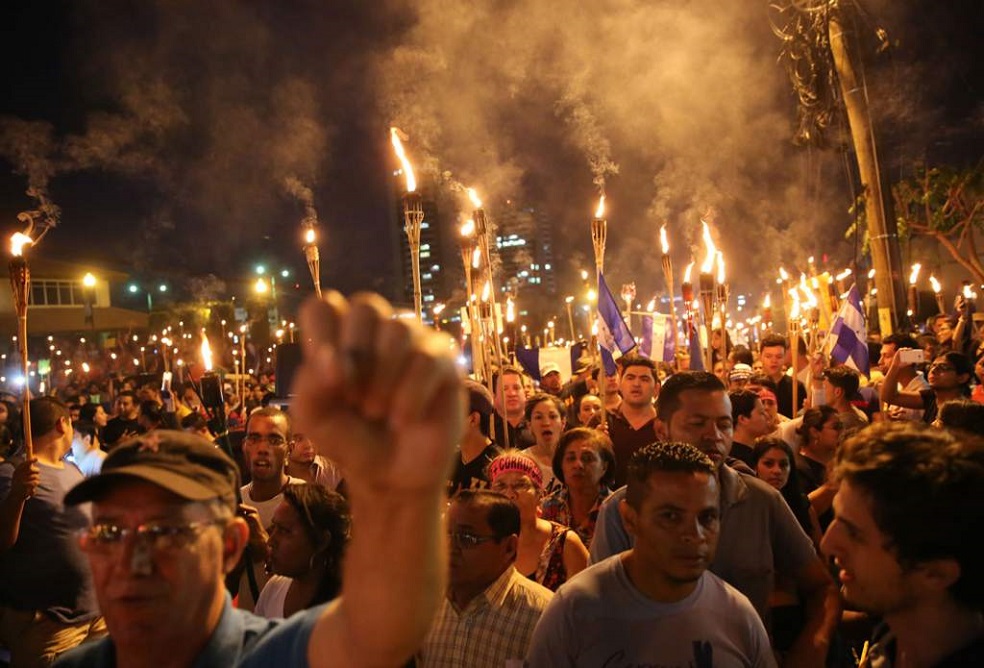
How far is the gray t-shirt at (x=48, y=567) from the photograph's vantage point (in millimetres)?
5371

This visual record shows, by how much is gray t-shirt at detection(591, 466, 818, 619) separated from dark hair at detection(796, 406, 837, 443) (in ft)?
9.39

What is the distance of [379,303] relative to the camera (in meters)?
1.32

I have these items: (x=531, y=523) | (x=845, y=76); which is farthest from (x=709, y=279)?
(x=845, y=76)

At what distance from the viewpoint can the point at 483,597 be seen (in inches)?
145

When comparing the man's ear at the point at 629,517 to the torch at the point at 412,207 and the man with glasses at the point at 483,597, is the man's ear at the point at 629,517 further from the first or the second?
the torch at the point at 412,207

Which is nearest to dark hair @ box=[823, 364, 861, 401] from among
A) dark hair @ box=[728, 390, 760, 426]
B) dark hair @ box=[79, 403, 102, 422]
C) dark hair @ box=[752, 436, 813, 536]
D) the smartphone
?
the smartphone

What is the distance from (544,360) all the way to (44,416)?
945 centimetres

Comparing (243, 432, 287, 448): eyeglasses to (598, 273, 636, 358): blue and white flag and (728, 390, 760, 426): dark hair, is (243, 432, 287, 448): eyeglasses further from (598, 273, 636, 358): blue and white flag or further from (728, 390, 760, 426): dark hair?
(598, 273, 636, 358): blue and white flag

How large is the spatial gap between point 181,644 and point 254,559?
9.67 feet

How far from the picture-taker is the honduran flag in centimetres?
1400

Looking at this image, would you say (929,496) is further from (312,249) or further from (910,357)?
(910,357)

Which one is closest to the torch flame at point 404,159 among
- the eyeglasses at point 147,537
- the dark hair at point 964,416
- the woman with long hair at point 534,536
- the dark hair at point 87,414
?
the woman with long hair at point 534,536

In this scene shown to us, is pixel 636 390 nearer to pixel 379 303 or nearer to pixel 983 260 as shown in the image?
pixel 379 303

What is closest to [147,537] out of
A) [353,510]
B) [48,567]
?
[353,510]
